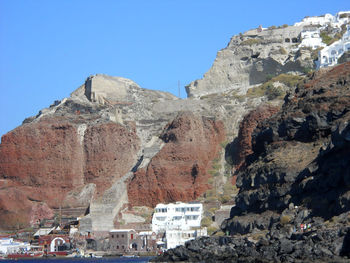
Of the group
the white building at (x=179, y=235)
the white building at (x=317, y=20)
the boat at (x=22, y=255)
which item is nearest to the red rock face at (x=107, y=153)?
the boat at (x=22, y=255)

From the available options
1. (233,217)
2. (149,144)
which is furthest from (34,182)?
(233,217)

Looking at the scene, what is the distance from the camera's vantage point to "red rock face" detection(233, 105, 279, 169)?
12381 centimetres

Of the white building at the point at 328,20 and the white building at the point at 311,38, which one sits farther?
the white building at the point at 328,20

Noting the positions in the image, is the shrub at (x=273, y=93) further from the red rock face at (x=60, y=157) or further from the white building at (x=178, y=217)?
the white building at (x=178, y=217)

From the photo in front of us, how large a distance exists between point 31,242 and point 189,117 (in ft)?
87.4

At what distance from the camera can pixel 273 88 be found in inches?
5335

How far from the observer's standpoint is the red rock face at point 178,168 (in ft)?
405

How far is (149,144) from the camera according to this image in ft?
429

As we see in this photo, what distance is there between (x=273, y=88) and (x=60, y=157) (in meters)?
31.1

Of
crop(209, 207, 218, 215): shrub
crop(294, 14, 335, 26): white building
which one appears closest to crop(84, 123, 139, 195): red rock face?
crop(209, 207, 218, 215): shrub

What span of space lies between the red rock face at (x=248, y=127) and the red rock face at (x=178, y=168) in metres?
4.96

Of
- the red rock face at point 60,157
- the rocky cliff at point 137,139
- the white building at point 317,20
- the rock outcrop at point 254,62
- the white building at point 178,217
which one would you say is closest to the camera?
the white building at point 178,217

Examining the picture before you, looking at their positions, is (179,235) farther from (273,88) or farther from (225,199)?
(273,88)

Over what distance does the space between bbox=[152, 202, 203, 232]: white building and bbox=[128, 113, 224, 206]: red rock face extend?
4.58m
